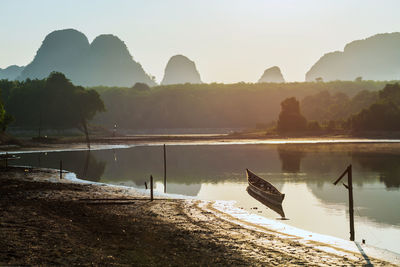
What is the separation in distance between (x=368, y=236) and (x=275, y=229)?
511cm

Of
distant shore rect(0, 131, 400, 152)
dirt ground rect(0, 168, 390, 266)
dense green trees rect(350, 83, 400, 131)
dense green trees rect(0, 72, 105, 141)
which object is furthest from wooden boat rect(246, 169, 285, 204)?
dense green trees rect(0, 72, 105, 141)

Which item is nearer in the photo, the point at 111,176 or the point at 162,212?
the point at 162,212

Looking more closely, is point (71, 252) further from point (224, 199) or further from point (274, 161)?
point (274, 161)

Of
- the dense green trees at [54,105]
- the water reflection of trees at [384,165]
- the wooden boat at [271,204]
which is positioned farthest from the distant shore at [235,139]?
the wooden boat at [271,204]

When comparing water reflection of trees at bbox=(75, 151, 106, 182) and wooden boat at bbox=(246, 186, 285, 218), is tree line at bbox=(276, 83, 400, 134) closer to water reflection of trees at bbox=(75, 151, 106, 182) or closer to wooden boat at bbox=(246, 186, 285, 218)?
water reflection of trees at bbox=(75, 151, 106, 182)

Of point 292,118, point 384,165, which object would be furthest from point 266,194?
point 292,118

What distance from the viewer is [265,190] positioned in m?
38.4

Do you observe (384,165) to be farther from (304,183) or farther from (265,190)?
(265,190)

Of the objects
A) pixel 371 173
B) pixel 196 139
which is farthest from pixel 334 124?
pixel 371 173

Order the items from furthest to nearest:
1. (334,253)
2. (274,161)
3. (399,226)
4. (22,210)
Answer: (274,161) → (399,226) → (22,210) → (334,253)

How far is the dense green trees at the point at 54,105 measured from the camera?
142 m

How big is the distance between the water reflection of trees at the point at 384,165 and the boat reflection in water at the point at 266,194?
14.1 meters

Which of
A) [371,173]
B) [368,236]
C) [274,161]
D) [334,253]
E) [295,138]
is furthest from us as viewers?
[295,138]

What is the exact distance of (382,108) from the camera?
128375 mm
